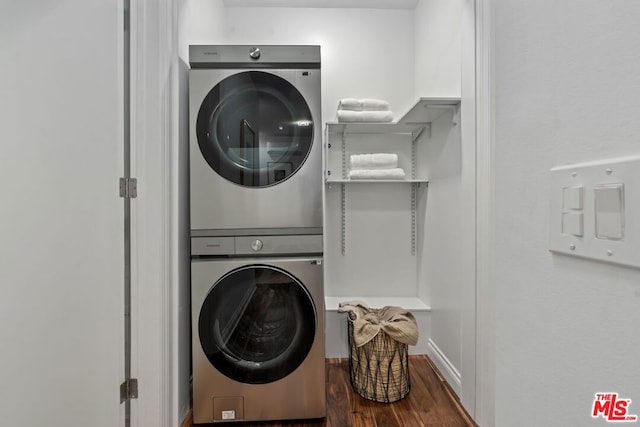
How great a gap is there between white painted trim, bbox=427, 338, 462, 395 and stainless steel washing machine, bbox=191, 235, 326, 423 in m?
0.77

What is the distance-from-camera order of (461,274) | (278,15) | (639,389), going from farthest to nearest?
(278,15)
(461,274)
(639,389)

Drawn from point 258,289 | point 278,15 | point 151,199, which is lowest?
point 258,289

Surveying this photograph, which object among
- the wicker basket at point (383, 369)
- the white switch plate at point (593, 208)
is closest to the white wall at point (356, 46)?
the wicker basket at point (383, 369)

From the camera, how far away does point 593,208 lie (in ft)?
1.33

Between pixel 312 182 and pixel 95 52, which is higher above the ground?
pixel 95 52

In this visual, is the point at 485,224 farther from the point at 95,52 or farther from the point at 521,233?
the point at 95,52

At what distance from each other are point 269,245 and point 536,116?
4.32ft

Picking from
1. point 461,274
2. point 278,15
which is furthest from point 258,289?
point 278,15

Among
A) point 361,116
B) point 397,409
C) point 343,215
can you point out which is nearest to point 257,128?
point 361,116

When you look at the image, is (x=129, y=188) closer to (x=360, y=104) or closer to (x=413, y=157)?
(x=360, y=104)

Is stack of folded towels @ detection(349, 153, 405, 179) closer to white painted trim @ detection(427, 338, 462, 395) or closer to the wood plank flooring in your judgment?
white painted trim @ detection(427, 338, 462, 395)

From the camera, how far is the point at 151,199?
59.6 inches

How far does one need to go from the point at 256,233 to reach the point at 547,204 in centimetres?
133

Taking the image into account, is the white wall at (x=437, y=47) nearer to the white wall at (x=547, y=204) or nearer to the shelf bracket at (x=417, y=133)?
the shelf bracket at (x=417, y=133)
